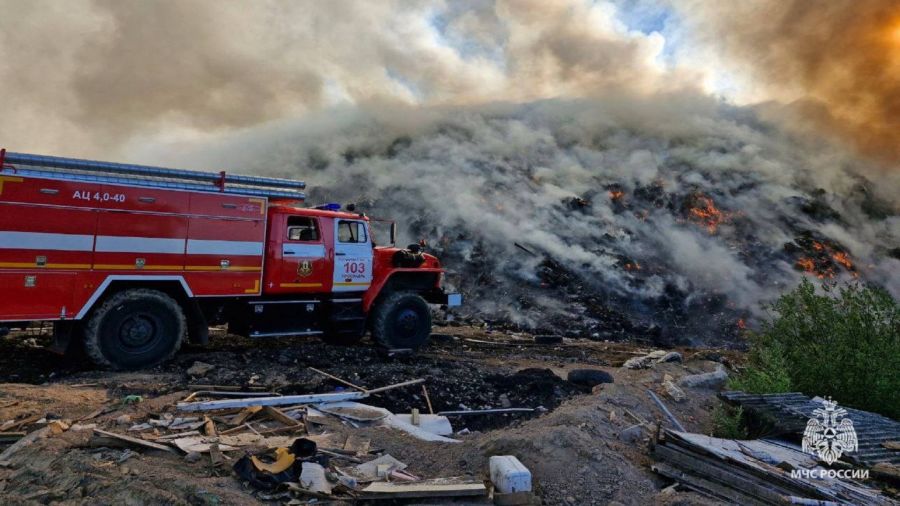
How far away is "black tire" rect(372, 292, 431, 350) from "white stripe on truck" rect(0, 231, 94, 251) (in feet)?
17.0

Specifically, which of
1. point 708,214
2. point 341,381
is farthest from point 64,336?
point 708,214

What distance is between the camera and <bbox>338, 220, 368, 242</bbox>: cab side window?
Answer: 10352 millimetres

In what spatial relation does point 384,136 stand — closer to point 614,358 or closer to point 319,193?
point 319,193

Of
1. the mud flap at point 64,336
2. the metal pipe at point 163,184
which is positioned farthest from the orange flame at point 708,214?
the mud flap at point 64,336

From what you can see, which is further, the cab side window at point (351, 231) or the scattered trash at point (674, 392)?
the cab side window at point (351, 231)

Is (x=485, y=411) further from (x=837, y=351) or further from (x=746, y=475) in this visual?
(x=837, y=351)

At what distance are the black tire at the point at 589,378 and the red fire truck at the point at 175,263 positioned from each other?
11.9ft

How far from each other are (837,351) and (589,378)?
156 inches

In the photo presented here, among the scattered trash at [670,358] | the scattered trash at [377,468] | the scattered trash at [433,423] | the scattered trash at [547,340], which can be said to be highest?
the scattered trash at [547,340]

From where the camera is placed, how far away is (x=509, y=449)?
4.61m

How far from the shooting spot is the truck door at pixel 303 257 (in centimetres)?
957

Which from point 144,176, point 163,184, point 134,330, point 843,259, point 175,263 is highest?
point 843,259

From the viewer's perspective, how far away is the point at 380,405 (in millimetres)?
6992

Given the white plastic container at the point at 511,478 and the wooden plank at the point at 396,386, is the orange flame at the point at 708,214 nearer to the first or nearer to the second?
the wooden plank at the point at 396,386
